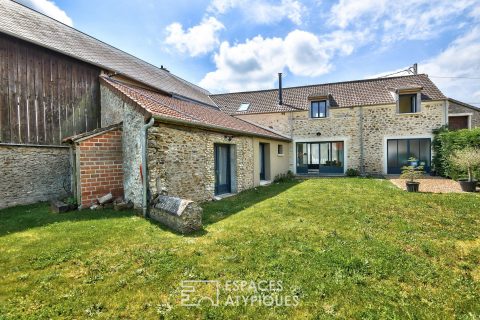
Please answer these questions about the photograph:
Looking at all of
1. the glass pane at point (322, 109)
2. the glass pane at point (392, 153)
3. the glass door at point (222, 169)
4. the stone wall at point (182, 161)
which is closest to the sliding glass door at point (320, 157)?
the glass pane at point (322, 109)

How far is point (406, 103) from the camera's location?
15828 mm

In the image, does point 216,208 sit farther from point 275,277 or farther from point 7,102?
point 7,102

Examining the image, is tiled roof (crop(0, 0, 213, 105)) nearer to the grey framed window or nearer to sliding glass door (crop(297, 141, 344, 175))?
sliding glass door (crop(297, 141, 344, 175))

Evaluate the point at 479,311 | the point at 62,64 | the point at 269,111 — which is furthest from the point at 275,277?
the point at 269,111

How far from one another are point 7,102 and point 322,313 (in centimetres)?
998

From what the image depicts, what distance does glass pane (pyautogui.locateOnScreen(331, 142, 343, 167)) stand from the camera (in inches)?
674

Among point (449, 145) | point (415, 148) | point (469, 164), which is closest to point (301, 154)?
point (415, 148)

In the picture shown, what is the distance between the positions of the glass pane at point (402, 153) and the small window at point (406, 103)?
79.8 inches

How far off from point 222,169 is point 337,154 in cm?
1055

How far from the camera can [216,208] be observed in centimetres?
756

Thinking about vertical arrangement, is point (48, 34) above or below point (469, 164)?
above

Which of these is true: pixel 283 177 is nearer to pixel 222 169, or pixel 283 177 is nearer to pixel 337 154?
pixel 337 154

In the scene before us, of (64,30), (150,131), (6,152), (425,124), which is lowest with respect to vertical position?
(6,152)

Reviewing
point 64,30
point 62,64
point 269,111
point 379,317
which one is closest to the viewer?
point 379,317
